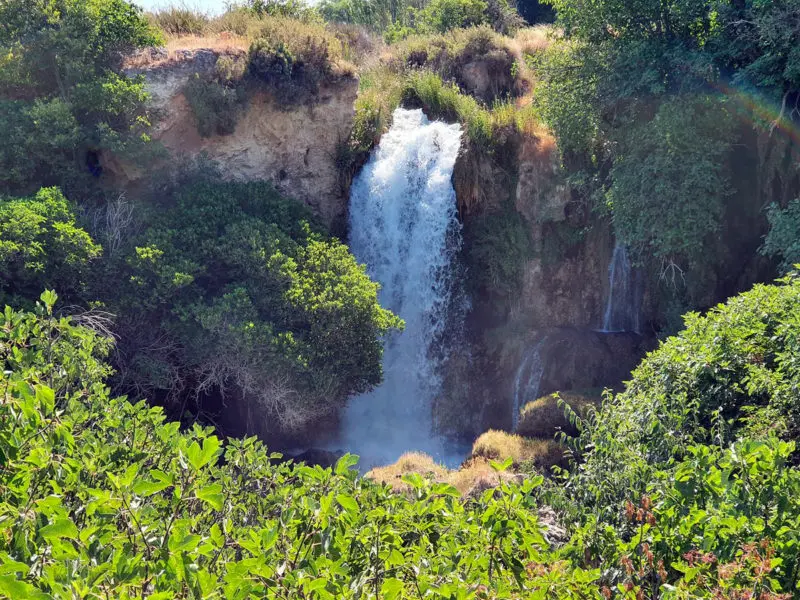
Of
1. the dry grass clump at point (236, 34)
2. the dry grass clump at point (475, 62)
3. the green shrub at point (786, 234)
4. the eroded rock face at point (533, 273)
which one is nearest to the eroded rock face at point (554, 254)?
the eroded rock face at point (533, 273)

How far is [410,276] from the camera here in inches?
646

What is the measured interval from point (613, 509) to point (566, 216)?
11762 mm

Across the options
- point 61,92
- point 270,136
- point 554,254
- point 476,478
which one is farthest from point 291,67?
point 476,478

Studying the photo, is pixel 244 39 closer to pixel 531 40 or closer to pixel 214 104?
pixel 214 104

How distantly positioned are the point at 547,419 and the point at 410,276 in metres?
5.39

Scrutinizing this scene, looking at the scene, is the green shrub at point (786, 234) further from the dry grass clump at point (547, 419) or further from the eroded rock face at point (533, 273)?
the eroded rock face at point (533, 273)

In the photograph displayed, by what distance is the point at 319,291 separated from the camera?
13.5m

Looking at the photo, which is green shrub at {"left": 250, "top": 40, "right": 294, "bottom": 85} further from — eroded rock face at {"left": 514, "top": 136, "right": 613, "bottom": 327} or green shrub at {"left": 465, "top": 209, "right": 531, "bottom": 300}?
eroded rock face at {"left": 514, "top": 136, "right": 613, "bottom": 327}

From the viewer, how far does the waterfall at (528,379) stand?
49.2 feet

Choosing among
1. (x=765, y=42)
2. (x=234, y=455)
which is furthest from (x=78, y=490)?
(x=765, y=42)

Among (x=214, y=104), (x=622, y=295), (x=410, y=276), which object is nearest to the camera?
(x=214, y=104)

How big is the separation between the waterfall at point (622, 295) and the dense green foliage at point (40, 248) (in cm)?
1110

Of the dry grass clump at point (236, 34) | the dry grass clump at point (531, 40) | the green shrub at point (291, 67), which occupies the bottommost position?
the green shrub at point (291, 67)

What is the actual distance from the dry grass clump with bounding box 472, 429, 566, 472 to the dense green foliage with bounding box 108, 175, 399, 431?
2804mm
